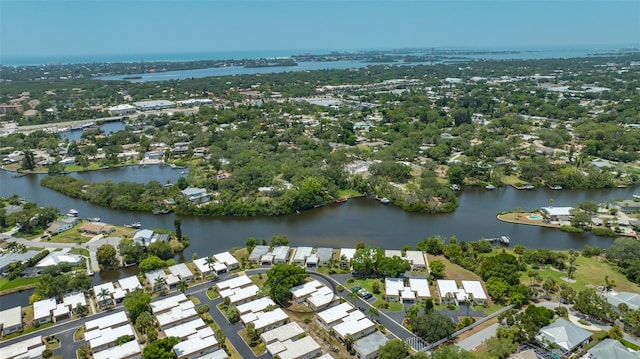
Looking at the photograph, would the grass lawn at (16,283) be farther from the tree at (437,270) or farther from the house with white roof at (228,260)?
the tree at (437,270)

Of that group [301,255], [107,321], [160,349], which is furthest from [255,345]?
[301,255]

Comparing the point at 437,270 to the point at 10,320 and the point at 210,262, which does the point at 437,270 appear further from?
the point at 10,320

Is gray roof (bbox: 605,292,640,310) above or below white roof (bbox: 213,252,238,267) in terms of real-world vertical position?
above

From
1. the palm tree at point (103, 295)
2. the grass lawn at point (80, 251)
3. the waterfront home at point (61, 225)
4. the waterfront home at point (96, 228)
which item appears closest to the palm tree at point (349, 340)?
the palm tree at point (103, 295)

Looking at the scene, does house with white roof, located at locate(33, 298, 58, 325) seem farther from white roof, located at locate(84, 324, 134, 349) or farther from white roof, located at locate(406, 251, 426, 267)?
white roof, located at locate(406, 251, 426, 267)

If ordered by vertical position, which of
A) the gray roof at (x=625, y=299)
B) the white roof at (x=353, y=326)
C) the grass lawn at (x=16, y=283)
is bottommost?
the grass lawn at (x=16, y=283)

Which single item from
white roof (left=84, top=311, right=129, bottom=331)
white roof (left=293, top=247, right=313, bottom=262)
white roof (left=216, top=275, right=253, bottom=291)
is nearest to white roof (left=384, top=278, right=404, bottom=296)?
white roof (left=293, top=247, right=313, bottom=262)
